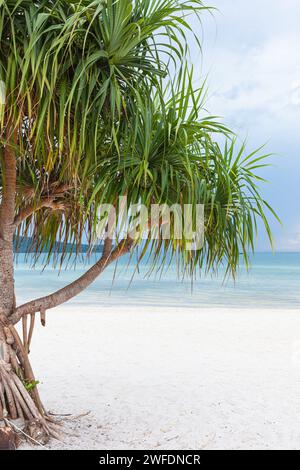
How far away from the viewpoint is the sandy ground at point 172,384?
3.74m

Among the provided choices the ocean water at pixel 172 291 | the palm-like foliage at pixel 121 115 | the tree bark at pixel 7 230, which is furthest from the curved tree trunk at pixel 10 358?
the ocean water at pixel 172 291

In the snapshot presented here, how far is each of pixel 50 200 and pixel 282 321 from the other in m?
8.60

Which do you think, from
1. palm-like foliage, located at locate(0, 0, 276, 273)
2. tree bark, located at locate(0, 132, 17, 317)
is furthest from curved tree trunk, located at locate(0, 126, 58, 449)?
palm-like foliage, located at locate(0, 0, 276, 273)

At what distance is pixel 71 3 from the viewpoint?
2.67 m

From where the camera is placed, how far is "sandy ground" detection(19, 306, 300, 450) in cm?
374

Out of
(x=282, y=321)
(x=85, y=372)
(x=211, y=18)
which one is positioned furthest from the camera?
(x=282, y=321)

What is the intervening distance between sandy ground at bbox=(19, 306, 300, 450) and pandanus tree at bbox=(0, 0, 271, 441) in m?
0.72

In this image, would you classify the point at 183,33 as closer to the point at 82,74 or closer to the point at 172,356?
the point at 82,74

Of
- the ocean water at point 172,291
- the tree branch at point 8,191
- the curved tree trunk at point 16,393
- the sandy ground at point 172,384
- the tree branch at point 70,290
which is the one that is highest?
the tree branch at point 8,191

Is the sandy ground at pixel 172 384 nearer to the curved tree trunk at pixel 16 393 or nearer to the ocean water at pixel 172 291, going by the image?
the curved tree trunk at pixel 16 393

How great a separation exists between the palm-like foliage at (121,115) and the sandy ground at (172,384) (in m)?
1.28

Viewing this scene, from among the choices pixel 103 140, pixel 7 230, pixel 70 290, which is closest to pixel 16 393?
pixel 70 290

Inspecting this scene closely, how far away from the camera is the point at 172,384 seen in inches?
209

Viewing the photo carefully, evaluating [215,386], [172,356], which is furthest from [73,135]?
[172,356]
